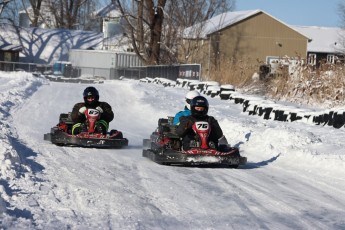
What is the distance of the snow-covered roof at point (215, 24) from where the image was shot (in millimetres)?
56656

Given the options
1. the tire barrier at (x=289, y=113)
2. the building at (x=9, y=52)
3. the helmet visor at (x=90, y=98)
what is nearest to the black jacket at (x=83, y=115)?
the helmet visor at (x=90, y=98)

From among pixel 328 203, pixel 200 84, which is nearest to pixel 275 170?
pixel 328 203

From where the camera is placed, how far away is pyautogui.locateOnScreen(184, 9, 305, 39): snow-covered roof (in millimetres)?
56656

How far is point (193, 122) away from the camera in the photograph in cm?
1126

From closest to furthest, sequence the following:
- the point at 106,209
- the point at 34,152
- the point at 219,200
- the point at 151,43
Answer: the point at 106,209, the point at 219,200, the point at 34,152, the point at 151,43

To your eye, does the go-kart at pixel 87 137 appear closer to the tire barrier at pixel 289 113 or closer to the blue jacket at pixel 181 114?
the blue jacket at pixel 181 114

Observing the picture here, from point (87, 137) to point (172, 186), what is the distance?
4081 millimetres

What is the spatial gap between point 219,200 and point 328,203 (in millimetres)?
1279

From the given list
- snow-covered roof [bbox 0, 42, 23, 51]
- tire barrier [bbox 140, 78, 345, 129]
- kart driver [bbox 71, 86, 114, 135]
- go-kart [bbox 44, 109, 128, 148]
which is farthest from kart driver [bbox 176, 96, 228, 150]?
snow-covered roof [bbox 0, 42, 23, 51]

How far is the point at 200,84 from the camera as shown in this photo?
103 ft

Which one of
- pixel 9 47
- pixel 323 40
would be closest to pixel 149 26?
pixel 9 47

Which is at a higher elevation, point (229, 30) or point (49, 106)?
point (229, 30)

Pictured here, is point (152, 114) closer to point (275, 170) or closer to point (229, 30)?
point (275, 170)

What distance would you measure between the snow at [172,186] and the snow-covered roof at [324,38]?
60337mm
